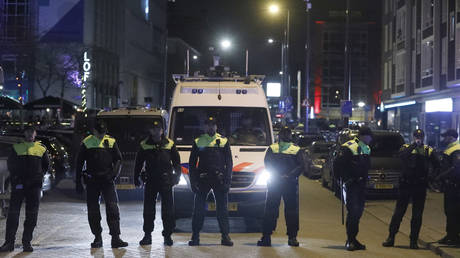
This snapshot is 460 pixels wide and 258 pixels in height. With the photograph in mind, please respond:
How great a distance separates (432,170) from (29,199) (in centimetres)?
589

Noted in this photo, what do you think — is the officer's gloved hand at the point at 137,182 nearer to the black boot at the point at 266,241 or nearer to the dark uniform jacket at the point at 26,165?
the dark uniform jacket at the point at 26,165

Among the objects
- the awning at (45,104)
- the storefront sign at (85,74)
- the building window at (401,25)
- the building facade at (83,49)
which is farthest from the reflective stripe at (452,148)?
the storefront sign at (85,74)

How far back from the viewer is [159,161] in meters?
10.4

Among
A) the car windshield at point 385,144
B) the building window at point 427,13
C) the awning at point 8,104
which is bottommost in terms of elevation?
the car windshield at point 385,144

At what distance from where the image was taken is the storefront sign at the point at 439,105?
38.8 m

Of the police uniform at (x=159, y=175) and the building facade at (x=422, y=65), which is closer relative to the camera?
the police uniform at (x=159, y=175)

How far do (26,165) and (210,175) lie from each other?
2.62m

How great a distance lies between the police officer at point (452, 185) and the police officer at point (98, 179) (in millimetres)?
4778

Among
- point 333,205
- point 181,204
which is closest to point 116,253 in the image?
point 181,204

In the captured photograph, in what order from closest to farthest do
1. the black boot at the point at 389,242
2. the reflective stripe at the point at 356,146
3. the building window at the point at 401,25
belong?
the reflective stripe at the point at 356,146, the black boot at the point at 389,242, the building window at the point at 401,25

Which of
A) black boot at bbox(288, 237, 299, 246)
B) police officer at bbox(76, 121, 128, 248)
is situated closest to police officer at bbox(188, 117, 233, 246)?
black boot at bbox(288, 237, 299, 246)

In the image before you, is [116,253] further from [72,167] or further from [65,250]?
[72,167]

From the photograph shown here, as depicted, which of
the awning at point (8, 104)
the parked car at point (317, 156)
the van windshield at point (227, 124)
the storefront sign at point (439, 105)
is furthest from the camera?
the storefront sign at point (439, 105)

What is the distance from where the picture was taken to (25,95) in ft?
174
